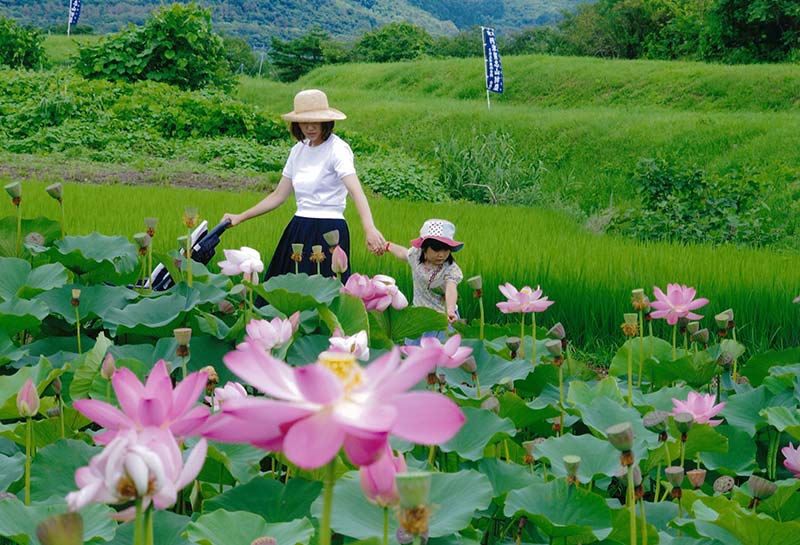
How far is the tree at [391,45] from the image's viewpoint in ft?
122

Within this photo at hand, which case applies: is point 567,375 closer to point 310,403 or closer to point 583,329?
point 310,403

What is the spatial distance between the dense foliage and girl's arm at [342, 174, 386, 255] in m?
11.1

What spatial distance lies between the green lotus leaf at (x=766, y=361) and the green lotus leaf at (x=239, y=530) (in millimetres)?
1523

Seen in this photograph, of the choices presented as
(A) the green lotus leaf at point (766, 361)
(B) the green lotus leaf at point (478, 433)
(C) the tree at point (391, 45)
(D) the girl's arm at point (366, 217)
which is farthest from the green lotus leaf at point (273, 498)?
(C) the tree at point (391, 45)

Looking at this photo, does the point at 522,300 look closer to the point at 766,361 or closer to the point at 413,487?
the point at 766,361

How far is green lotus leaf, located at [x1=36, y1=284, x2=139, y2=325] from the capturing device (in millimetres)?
2059

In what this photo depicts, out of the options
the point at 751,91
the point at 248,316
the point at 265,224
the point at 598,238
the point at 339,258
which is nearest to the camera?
the point at 339,258

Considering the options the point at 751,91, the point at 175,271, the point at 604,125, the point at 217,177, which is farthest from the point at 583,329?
the point at 751,91

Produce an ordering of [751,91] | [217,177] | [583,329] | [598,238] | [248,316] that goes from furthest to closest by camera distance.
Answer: [751,91] → [217,177] → [598,238] → [583,329] → [248,316]

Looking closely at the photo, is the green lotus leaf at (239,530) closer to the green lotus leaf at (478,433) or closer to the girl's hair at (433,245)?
the green lotus leaf at (478,433)

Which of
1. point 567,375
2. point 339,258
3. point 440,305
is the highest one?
point 339,258

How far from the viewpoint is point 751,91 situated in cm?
1566

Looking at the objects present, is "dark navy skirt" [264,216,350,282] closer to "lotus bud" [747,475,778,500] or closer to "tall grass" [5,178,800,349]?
"tall grass" [5,178,800,349]

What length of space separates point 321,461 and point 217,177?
8.83 metres
